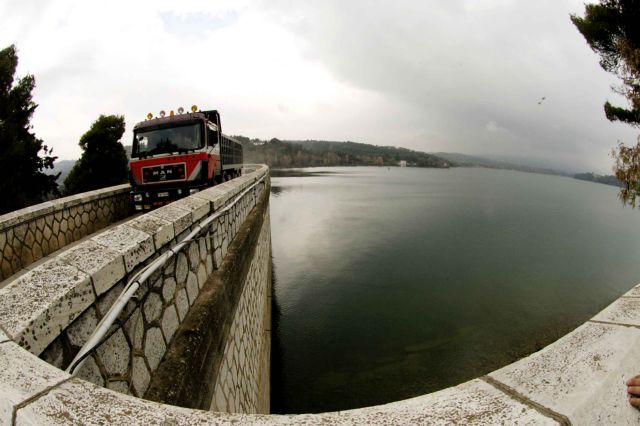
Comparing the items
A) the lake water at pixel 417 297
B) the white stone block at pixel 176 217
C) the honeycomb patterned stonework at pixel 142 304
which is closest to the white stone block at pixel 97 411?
the honeycomb patterned stonework at pixel 142 304

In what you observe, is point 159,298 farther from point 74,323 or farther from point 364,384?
point 364,384

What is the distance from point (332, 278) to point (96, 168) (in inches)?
584

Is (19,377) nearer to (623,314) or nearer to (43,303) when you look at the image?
(43,303)

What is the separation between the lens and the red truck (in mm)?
9258

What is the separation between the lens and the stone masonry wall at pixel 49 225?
5.32 m

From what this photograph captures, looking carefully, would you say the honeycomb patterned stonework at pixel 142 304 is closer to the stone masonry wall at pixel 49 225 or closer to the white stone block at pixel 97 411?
the white stone block at pixel 97 411

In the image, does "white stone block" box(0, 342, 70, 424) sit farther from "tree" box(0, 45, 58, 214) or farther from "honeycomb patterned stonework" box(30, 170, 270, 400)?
"tree" box(0, 45, 58, 214)

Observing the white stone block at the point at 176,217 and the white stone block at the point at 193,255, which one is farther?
the white stone block at the point at 193,255

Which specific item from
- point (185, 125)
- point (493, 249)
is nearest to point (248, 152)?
point (493, 249)

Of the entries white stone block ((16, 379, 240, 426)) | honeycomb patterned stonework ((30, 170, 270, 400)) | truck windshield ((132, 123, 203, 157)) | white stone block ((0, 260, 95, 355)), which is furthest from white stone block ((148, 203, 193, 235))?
truck windshield ((132, 123, 203, 157))

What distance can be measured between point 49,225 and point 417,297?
16830 mm

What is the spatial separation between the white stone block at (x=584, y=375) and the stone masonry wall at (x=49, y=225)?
273 inches

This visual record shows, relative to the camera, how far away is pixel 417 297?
60.5ft

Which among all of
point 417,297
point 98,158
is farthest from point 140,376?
point 98,158
